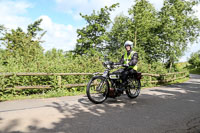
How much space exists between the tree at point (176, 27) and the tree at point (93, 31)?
9853 mm

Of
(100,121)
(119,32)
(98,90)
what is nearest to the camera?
(100,121)

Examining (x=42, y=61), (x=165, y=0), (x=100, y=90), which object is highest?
(x=165, y=0)

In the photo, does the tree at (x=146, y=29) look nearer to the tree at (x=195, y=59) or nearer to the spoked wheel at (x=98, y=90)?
the spoked wheel at (x=98, y=90)

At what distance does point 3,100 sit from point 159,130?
5.54 m

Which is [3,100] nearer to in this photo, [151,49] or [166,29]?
[166,29]

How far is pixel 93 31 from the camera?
34375mm

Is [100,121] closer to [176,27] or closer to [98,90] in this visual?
[98,90]

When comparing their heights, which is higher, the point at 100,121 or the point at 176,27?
the point at 176,27

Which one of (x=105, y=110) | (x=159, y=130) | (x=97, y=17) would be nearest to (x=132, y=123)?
(x=159, y=130)

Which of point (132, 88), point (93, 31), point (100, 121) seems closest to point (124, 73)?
point (132, 88)

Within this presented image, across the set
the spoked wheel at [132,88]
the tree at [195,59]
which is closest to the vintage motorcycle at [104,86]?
Answer: the spoked wheel at [132,88]

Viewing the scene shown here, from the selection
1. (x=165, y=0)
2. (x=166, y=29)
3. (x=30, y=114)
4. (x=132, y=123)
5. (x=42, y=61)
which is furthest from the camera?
(x=165, y=0)

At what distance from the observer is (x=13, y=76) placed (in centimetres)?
729

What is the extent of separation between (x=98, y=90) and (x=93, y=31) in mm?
28991
